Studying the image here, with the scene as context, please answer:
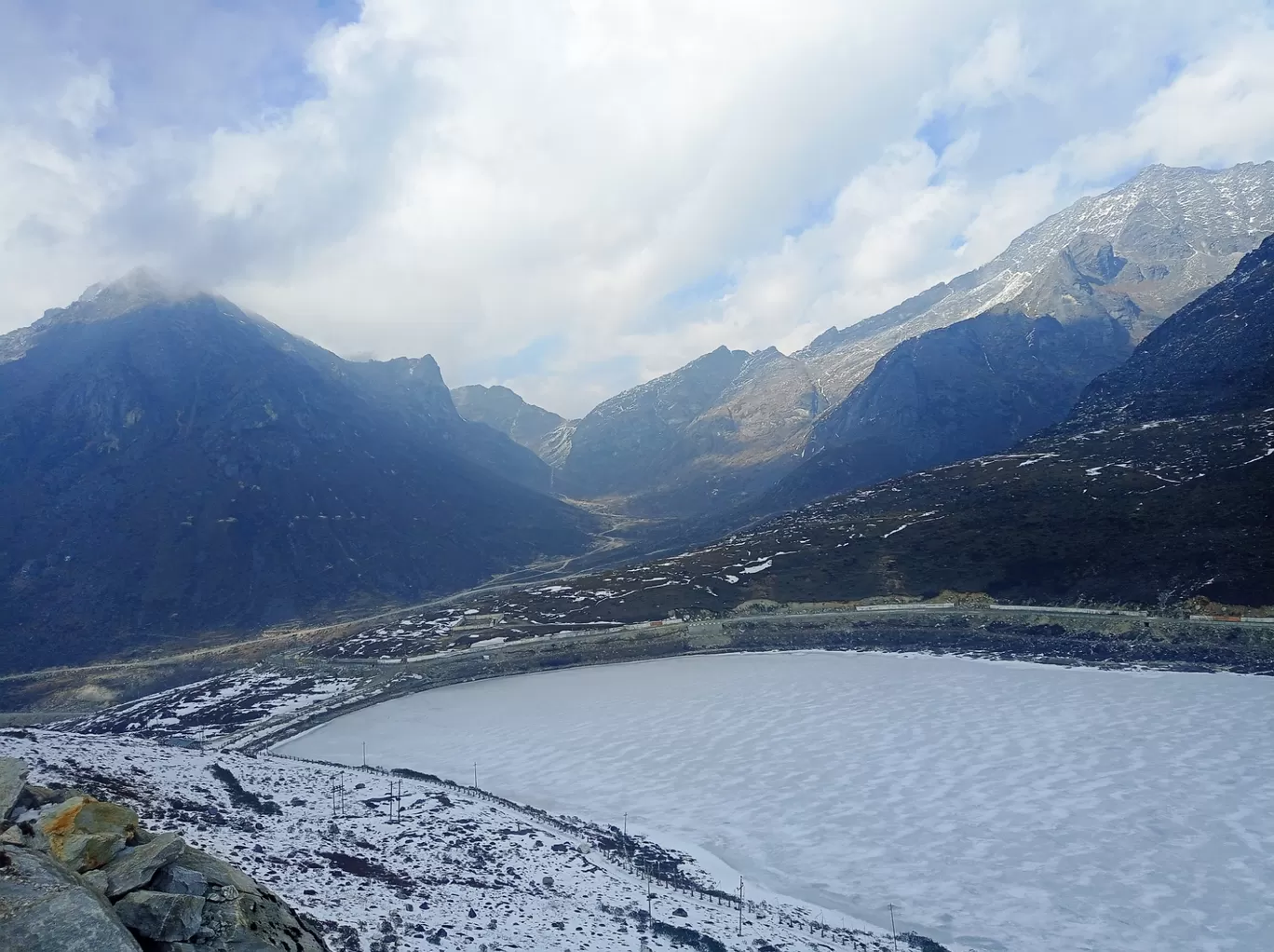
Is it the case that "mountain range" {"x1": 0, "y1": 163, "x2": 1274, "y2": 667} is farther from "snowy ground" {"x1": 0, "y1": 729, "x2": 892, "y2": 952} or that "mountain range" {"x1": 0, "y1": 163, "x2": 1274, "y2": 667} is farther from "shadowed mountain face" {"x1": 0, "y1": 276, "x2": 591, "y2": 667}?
"snowy ground" {"x1": 0, "y1": 729, "x2": 892, "y2": 952}

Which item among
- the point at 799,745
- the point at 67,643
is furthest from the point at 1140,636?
the point at 67,643

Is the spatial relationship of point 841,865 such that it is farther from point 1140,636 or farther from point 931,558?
point 931,558

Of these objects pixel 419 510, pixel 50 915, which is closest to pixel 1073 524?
pixel 50 915

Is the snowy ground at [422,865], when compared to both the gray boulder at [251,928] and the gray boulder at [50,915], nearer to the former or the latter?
the gray boulder at [251,928]

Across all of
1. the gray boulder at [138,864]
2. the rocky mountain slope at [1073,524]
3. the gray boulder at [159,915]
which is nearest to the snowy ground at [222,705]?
the rocky mountain slope at [1073,524]

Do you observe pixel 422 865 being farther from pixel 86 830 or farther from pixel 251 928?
pixel 251 928

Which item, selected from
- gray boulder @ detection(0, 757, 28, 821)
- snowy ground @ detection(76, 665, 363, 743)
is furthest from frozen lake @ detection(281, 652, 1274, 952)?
gray boulder @ detection(0, 757, 28, 821)
